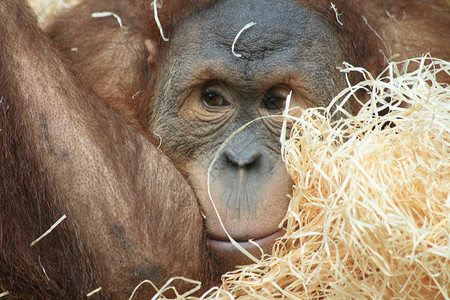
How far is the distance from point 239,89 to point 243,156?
14.5 inches

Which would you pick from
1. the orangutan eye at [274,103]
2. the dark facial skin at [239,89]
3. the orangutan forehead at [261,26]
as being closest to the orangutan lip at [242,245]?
the dark facial skin at [239,89]

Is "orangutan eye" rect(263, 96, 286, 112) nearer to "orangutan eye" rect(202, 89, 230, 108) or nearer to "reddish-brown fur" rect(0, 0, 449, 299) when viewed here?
"orangutan eye" rect(202, 89, 230, 108)

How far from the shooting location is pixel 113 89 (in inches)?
133

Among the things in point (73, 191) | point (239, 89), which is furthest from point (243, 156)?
point (73, 191)

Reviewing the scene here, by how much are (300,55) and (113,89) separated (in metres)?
1.09

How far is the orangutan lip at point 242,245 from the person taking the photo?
267 cm

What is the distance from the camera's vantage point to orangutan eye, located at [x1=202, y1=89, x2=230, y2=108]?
3004 mm

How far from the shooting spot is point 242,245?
8.77 ft

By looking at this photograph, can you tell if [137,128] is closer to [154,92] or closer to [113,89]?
[154,92]

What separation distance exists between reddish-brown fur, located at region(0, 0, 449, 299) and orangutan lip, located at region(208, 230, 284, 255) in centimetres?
6

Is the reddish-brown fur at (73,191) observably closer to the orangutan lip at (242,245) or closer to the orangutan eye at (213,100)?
the orangutan lip at (242,245)

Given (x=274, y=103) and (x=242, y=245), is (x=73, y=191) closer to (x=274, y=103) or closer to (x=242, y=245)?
(x=242, y=245)

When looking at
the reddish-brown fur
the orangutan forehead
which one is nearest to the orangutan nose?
the reddish-brown fur

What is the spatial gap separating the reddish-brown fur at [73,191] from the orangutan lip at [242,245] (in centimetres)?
6
